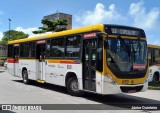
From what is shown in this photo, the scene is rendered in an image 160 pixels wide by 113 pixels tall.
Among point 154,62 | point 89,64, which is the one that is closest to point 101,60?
point 89,64

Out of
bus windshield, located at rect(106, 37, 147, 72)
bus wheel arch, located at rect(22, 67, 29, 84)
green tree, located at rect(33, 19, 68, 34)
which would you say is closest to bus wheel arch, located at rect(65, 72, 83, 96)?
bus windshield, located at rect(106, 37, 147, 72)

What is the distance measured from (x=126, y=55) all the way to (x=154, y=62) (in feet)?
33.2

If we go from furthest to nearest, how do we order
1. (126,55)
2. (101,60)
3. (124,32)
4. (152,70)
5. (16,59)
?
(152,70)
(16,59)
(124,32)
(126,55)
(101,60)

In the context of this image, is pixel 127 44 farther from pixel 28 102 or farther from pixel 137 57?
pixel 28 102

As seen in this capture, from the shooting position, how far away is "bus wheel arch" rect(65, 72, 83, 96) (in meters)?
14.1

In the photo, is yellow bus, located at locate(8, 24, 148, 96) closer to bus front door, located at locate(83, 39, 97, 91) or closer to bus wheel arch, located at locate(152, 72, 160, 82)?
bus front door, located at locate(83, 39, 97, 91)

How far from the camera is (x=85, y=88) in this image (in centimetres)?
1331

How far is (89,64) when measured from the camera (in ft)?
42.8

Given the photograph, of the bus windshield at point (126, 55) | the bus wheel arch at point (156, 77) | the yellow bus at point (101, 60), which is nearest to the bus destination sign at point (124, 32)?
the yellow bus at point (101, 60)

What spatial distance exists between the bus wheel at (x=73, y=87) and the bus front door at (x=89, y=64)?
0.77 metres

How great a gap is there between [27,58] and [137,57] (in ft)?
28.4

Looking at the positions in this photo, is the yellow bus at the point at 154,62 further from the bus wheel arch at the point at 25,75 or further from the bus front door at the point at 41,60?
the bus wheel arch at the point at 25,75

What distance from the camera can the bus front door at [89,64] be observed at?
12742 millimetres

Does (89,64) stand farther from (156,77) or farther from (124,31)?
(156,77)
